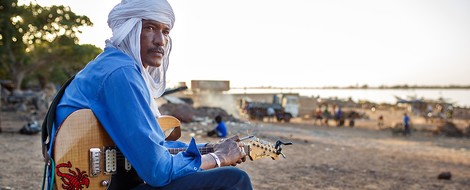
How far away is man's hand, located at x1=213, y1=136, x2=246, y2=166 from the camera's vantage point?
2.40 meters

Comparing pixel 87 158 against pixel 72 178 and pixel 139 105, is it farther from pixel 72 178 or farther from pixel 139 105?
pixel 139 105

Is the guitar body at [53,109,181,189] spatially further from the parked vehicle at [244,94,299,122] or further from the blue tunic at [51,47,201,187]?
the parked vehicle at [244,94,299,122]

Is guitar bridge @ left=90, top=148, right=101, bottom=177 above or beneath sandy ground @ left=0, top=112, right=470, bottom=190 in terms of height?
above

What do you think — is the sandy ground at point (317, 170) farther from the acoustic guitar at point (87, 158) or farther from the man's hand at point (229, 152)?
the man's hand at point (229, 152)

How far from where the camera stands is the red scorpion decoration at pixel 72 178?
213 cm

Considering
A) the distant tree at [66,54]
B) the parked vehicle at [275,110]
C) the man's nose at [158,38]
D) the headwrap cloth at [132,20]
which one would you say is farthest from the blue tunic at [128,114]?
the parked vehicle at [275,110]

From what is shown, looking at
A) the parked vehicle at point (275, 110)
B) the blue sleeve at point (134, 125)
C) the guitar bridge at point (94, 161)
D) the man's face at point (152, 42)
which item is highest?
the man's face at point (152, 42)

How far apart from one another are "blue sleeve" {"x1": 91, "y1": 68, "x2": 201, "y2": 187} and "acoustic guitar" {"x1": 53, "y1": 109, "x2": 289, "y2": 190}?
12cm

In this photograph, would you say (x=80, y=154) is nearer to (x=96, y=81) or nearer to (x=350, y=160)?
(x=96, y=81)

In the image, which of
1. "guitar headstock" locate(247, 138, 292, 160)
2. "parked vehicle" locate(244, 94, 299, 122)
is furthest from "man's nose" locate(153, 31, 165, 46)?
"parked vehicle" locate(244, 94, 299, 122)

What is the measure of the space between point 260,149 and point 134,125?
1145 millimetres

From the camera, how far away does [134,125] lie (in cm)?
201

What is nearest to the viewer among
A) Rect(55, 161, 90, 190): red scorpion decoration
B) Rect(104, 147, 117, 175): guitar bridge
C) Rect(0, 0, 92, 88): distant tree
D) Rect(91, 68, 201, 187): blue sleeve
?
Rect(91, 68, 201, 187): blue sleeve

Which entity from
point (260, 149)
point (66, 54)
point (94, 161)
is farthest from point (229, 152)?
point (66, 54)
